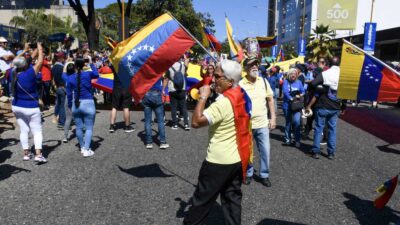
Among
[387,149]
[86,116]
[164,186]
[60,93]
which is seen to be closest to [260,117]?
[164,186]

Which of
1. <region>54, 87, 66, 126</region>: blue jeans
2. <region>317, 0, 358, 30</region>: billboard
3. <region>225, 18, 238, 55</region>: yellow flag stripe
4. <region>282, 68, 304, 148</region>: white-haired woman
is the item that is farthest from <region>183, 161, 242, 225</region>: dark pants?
<region>317, 0, 358, 30</region>: billboard

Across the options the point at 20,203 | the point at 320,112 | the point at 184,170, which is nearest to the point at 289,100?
the point at 320,112

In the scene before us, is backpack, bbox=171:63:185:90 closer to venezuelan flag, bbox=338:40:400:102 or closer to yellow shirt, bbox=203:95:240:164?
venezuelan flag, bbox=338:40:400:102

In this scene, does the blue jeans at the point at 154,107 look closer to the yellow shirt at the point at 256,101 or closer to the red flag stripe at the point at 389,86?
the yellow shirt at the point at 256,101

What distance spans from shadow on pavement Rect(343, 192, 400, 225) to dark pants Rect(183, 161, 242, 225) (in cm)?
173

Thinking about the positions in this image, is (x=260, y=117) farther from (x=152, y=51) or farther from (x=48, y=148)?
(x=48, y=148)

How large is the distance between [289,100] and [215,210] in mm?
4182

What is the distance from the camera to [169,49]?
17.0 ft

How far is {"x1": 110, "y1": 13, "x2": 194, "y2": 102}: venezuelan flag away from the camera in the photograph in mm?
5180

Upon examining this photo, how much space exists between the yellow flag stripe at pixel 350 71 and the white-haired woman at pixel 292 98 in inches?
133

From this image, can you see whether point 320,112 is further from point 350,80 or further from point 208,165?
point 208,165

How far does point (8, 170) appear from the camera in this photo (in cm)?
611

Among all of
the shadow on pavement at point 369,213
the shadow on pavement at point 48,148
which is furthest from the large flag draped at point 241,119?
the shadow on pavement at point 48,148

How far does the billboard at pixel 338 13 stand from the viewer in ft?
201
